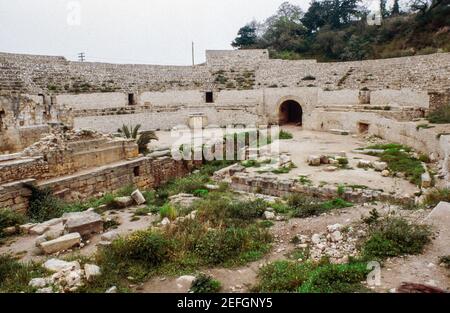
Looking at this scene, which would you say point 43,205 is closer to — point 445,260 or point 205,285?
point 205,285

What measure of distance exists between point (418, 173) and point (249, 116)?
1558 cm

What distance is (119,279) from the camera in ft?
15.6

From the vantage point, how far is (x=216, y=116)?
25.5m

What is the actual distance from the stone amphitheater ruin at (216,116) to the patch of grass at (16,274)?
0.61 metres

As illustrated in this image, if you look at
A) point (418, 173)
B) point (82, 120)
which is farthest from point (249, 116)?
point (418, 173)

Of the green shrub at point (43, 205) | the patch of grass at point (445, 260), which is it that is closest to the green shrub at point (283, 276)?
the patch of grass at point (445, 260)

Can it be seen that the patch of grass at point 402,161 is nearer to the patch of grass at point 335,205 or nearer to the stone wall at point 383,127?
the stone wall at point 383,127

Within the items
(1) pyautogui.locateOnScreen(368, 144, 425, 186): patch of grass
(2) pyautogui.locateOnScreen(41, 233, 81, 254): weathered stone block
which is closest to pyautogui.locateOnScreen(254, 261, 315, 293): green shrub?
(2) pyautogui.locateOnScreen(41, 233, 81, 254): weathered stone block

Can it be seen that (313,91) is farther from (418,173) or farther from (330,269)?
(330,269)

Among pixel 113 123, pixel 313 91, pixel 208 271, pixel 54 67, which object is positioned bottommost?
pixel 208 271

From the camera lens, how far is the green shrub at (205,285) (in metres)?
4.39

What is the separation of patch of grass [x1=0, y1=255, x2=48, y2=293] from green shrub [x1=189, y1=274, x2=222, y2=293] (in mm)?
2103

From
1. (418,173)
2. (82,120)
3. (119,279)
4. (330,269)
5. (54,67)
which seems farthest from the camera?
(54,67)

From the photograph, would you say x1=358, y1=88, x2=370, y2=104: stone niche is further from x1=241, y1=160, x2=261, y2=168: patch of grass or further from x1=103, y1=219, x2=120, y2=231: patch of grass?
x1=103, y1=219, x2=120, y2=231: patch of grass
